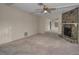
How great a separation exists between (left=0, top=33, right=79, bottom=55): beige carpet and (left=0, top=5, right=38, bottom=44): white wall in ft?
0.47

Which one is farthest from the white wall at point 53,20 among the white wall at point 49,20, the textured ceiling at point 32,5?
the textured ceiling at point 32,5

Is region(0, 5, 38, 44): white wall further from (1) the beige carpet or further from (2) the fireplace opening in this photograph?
(2) the fireplace opening

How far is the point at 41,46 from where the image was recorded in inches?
121

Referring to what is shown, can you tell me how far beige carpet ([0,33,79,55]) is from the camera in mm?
3033

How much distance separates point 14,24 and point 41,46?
76cm

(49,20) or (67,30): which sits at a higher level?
(49,20)

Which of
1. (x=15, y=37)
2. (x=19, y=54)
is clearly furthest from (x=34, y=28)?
(x=19, y=54)

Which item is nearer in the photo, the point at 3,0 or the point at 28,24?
the point at 3,0

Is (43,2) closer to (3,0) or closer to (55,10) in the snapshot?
(55,10)

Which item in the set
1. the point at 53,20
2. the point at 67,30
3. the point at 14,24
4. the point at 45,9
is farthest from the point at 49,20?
the point at 14,24

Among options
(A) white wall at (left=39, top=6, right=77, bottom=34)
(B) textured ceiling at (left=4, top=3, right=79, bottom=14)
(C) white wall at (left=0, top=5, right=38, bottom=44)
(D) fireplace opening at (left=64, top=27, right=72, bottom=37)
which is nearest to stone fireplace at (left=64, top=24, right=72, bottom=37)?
(D) fireplace opening at (left=64, top=27, right=72, bottom=37)

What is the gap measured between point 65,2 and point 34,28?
895 millimetres

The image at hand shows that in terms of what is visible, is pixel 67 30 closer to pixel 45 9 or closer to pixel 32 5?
pixel 45 9
